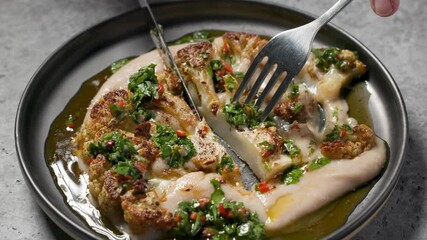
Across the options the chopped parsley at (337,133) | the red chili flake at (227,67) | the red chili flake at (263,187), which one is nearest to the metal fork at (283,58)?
the red chili flake at (227,67)

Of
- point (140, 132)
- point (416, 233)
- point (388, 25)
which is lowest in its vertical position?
point (416, 233)

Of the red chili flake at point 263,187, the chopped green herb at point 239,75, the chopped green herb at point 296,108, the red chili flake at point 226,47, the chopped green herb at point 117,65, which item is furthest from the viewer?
the chopped green herb at point 117,65

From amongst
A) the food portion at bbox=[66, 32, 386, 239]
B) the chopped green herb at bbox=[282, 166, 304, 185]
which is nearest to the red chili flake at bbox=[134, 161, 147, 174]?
the food portion at bbox=[66, 32, 386, 239]

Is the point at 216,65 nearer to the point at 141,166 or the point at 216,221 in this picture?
the point at 141,166

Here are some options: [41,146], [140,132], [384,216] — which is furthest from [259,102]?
[41,146]

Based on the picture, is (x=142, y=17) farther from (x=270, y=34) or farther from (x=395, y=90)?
(x=395, y=90)

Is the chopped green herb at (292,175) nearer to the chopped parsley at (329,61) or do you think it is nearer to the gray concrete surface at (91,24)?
the gray concrete surface at (91,24)

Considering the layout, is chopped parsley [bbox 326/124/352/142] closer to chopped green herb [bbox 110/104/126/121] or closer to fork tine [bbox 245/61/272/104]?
fork tine [bbox 245/61/272/104]
